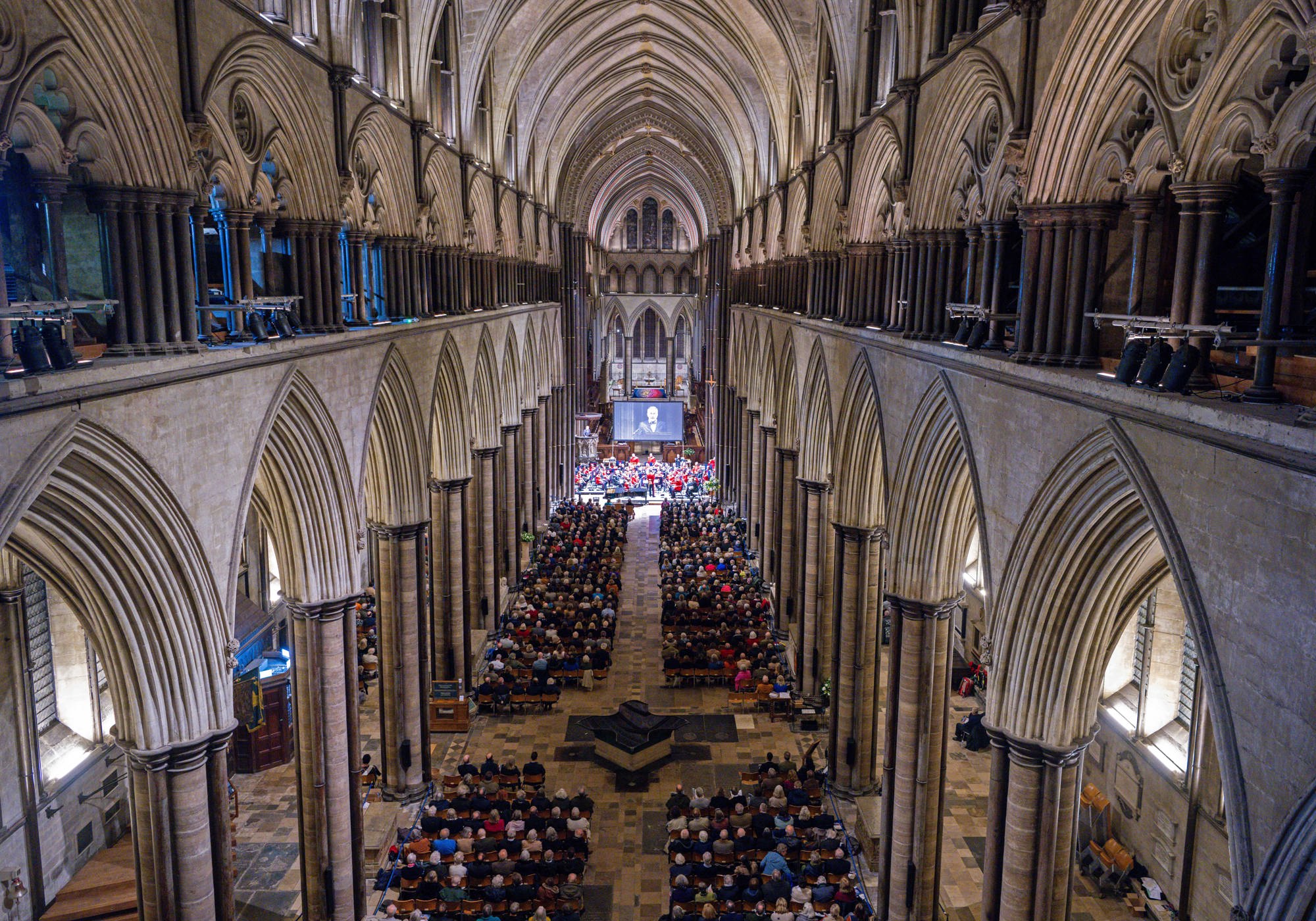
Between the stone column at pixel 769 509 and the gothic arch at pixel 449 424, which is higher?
the gothic arch at pixel 449 424

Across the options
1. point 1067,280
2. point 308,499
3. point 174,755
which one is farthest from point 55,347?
point 1067,280

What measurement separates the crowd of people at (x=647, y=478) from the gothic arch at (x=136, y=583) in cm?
3031

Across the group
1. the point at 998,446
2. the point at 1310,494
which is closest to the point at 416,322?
the point at 998,446

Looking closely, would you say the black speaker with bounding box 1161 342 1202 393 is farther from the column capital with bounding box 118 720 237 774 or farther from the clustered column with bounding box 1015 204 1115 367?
the column capital with bounding box 118 720 237 774

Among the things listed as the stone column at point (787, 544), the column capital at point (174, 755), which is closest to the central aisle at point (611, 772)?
the stone column at point (787, 544)

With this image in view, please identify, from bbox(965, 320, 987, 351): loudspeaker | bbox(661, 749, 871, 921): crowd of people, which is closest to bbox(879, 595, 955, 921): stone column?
bbox(661, 749, 871, 921): crowd of people

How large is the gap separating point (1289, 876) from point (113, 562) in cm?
831

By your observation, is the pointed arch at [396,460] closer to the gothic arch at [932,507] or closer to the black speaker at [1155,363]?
the gothic arch at [932,507]

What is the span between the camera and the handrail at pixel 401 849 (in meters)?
13.0

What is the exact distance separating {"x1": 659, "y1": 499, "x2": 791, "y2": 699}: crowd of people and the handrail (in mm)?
6050

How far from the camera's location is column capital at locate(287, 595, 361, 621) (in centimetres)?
1184

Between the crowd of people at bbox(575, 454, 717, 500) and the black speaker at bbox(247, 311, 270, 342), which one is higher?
the black speaker at bbox(247, 311, 270, 342)

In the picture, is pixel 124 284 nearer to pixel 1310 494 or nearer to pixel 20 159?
pixel 20 159

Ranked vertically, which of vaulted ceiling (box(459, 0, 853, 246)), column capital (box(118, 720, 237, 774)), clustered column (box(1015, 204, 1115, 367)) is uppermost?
vaulted ceiling (box(459, 0, 853, 246))
